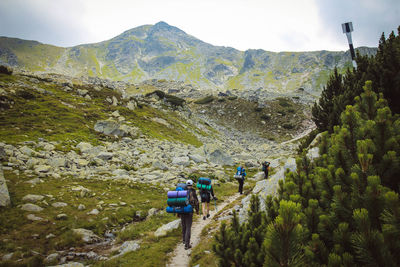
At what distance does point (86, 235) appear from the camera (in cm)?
991

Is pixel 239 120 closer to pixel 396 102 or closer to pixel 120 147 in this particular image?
pixel 120 147

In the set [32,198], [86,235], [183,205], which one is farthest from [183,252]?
[32,198]

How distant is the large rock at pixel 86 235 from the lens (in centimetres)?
973

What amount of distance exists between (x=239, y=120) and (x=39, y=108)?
Result: 202 feet

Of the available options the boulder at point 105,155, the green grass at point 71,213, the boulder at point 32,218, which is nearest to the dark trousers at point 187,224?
the green grass at point 71,213

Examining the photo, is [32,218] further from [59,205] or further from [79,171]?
[79,171]

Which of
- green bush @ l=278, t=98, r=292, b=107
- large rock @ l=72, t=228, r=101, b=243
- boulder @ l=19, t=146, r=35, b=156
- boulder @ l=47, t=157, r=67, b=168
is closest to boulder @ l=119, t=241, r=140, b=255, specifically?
large rock @ l=72, t=228, r=101, b=243

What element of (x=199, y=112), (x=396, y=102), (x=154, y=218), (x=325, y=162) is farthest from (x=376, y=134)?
(x=199, y=112)

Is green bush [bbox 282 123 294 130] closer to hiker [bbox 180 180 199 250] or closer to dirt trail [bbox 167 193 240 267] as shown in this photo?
dirt trail [bbox 167 193 240 267]

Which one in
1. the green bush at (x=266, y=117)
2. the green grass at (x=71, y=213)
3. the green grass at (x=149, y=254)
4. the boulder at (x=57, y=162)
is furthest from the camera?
the green bush at (x=266, y=117)

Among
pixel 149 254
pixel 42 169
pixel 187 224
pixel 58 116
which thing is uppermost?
pixel 58 116

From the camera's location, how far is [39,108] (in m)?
30.5

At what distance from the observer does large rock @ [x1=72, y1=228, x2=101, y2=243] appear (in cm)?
973

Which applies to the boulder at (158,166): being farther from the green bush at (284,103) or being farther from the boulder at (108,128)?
the green bush at (284,103)
